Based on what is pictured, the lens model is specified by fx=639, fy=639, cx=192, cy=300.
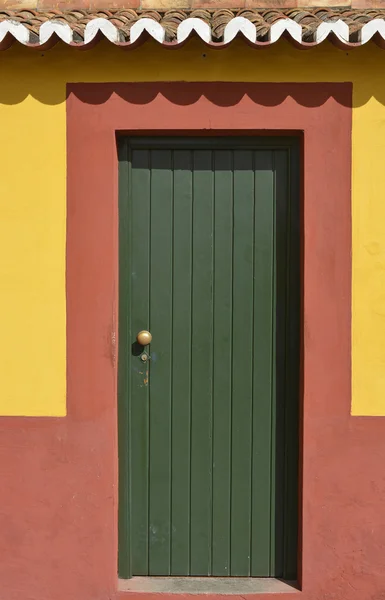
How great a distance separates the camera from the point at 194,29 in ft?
10.7

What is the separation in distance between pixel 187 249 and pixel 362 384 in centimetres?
126

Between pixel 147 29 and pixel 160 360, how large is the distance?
1815 millimetres

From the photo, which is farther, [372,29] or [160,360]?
[160,360]

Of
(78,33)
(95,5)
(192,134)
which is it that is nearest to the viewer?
(78,33)

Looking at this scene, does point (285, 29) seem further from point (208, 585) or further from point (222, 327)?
point (208, 585)

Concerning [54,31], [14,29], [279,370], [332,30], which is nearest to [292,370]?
[279,370]

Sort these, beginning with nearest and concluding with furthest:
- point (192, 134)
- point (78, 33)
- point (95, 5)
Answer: point (78, 33) < point (192, 134) < point (95, 5)

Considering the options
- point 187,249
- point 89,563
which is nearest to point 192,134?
point 187,249

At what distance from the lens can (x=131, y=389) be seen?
12.4ft

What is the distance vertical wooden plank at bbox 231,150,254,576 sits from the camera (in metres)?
3.76

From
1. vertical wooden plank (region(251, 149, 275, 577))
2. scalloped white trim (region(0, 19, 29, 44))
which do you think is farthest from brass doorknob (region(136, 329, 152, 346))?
scalloped white trim (region(0, 19, 29, 44))

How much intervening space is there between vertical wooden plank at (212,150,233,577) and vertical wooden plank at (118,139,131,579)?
1.69 ft

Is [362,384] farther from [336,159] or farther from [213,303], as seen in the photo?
[336,159]

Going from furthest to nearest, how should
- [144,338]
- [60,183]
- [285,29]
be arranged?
[144,338], [60,183], [285,29]
